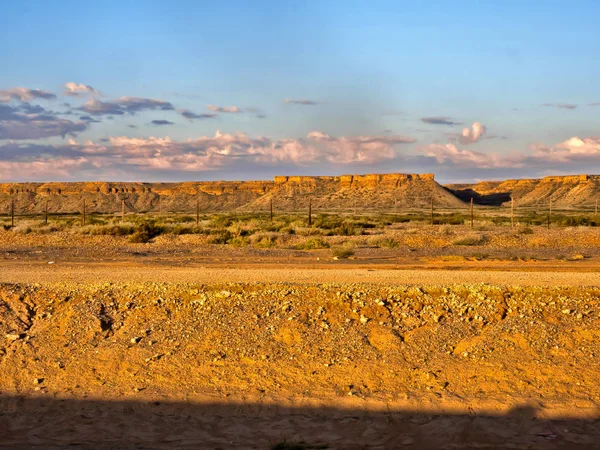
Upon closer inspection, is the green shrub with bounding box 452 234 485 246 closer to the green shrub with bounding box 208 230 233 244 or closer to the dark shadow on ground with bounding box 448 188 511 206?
the green shrub with bounding box 208 230 233 244

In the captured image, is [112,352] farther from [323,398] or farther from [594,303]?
[594,303]

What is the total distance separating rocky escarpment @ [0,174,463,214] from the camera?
14112cm

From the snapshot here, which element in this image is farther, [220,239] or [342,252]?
[220,239]

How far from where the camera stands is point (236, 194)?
158 m

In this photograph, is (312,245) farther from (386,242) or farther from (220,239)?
(220,239)

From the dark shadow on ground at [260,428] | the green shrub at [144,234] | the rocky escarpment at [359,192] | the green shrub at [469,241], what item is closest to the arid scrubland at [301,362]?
the dark shadow on ground at [260,428]

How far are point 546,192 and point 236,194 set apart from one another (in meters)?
74.3

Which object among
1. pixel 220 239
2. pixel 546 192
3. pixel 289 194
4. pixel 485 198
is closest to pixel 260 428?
pixel 220 239

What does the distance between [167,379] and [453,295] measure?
525 centimetres

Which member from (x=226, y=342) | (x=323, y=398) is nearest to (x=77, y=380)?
(x=226, y=342)

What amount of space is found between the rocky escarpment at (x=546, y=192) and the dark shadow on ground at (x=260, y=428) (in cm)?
13072

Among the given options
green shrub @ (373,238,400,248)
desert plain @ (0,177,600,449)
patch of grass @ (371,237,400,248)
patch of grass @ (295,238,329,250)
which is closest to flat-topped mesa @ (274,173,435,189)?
patch of grass @ (371,237,400,248)

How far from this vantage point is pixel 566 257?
82.0 ft

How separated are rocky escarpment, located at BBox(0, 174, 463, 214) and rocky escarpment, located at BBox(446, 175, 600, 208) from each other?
1799 centimetres
